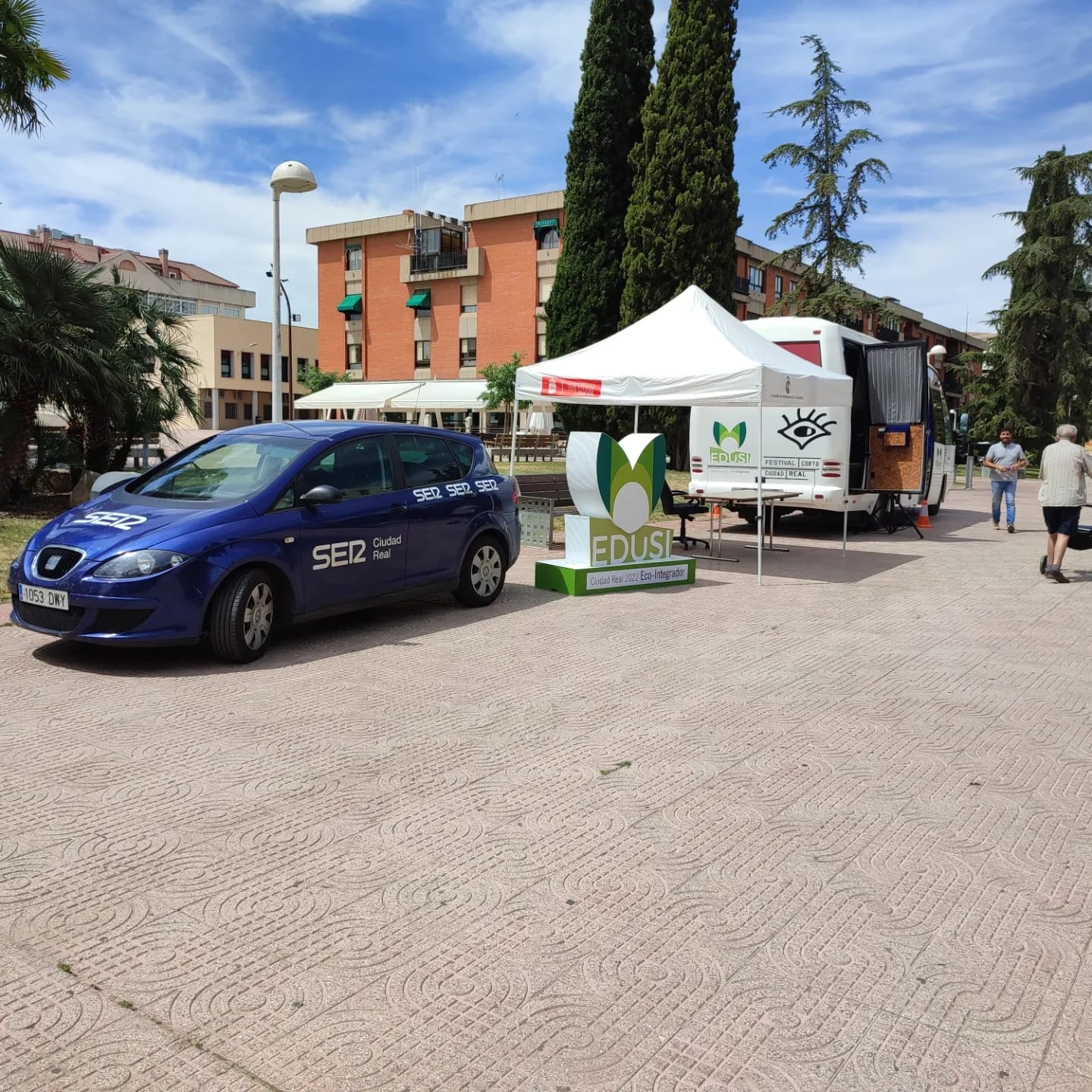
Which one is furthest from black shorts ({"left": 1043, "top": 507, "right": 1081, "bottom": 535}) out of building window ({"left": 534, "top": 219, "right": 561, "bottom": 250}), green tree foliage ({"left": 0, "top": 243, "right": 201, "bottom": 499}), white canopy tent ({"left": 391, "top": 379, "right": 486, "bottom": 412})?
building window ({"left": 534, "top": 219, "right": 561, "bottom": 250})

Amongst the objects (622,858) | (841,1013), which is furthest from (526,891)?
(841,1013)

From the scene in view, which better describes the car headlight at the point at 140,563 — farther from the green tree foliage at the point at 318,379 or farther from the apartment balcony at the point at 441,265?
the green tree foliage at the point at 318,379

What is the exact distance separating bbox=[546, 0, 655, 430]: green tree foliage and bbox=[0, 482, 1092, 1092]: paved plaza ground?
23385mm

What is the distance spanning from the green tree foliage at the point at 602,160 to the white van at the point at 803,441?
13479 mm

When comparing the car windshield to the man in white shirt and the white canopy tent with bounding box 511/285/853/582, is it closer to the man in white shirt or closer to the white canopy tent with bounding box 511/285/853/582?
the white canopy tent with bounding box 511/285/853/582

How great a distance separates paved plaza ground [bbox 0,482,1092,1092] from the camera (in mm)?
2691

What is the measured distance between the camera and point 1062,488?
10969 mm

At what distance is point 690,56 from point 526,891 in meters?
26.9

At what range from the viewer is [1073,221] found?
1777 inches

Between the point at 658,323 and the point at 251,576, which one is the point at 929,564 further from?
the point at 251,576

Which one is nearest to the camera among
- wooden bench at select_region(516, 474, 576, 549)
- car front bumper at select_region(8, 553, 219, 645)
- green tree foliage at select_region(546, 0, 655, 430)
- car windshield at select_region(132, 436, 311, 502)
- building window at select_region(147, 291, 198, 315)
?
car front bumper at select_region(8, 553, 219, 645)

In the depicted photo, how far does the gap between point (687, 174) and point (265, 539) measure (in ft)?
73.3

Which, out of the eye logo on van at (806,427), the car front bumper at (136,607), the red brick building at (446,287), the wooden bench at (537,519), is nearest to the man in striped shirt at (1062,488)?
the eye logo on van at (806,427)

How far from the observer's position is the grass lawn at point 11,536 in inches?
386
